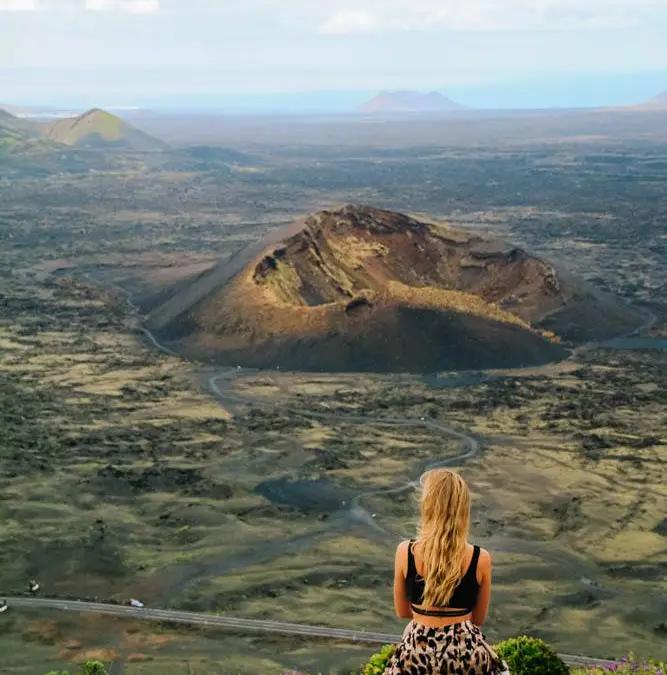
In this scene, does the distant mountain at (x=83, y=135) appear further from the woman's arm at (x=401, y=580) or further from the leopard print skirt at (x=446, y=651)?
the leopard print skirt at (x=446, y=651)

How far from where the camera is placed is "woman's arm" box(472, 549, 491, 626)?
22.7 ft

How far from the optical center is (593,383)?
Result: 4141 cm

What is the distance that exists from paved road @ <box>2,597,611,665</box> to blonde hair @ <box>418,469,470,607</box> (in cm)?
1335

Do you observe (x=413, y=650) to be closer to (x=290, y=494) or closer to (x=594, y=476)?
(x=290, y=494)

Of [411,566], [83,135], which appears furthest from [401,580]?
[83,135]

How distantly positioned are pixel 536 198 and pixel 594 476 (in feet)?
297

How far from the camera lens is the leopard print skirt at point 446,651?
702 cm

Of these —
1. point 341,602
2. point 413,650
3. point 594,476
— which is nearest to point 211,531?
point 341,602

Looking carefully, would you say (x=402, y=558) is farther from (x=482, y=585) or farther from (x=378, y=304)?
(x=378, y=304)

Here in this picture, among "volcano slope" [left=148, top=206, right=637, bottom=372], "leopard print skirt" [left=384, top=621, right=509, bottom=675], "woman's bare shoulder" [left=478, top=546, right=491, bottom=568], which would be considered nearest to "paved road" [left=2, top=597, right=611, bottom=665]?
"leopard print skirt" [left=384, top=621, right=509, bottom=675]

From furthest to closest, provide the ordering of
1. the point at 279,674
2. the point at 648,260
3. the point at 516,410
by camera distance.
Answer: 1. the point at 648,260
2. the point at 516,410
3. the point at 279,674

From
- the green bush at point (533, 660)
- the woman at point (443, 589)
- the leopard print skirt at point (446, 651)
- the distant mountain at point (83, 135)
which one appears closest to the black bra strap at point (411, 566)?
the woman at point (443, 589)

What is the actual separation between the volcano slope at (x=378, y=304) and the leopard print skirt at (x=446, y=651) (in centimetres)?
3597

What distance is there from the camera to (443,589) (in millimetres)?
6891
